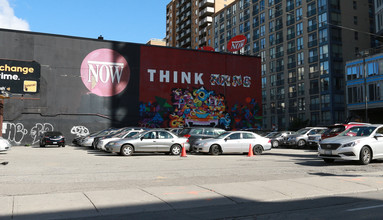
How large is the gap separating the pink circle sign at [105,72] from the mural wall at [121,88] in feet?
0.31

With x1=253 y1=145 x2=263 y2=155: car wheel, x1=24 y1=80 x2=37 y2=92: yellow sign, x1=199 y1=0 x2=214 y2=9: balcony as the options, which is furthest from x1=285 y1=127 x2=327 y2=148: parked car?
x1=199 y1=0 x2=214 y2=9: balcony

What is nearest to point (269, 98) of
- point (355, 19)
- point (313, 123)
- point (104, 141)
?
point (313, 123)

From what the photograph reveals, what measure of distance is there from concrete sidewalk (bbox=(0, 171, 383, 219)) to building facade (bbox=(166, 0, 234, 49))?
86614 mm

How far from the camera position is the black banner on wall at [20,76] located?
103 ft

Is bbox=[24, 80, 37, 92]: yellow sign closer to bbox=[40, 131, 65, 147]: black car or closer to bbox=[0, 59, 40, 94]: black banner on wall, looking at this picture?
bbox=[0, 59, 40, 94]: black banner on wall

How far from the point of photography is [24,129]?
103 ft

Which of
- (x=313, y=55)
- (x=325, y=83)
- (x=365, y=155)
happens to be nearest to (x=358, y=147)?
(x=365, y=155)

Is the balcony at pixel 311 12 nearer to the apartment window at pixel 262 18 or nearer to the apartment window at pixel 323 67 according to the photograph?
the apartment window at pixel 323 67

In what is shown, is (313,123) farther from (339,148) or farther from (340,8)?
(339,148)

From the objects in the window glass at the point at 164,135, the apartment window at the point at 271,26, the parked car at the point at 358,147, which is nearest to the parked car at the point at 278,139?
the window glass at the point at 164,135

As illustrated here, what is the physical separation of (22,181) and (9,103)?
24.9m

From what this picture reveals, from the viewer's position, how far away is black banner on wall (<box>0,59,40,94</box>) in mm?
31452

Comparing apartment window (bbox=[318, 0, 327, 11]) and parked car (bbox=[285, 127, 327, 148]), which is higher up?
apartment window (bbox=[318, 0, 327, 11])

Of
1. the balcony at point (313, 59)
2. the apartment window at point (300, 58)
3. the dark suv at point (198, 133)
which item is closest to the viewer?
the dark suv at point (198, 133)
